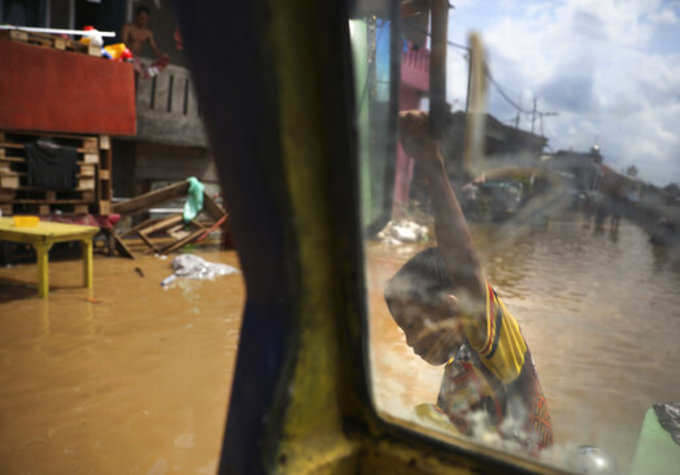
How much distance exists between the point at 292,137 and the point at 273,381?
12.0 inches

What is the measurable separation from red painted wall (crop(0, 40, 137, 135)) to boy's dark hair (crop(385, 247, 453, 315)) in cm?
589

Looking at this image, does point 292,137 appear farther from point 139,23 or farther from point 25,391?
point 139,23

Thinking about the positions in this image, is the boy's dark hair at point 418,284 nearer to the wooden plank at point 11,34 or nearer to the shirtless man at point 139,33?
the wooden plank at point 11,34

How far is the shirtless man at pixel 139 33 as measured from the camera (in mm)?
7559

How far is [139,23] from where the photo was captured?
25.2 feet

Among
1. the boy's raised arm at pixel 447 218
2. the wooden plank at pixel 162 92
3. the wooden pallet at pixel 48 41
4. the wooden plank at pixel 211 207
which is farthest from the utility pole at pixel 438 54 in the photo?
the wooden plank at pixel 162 92

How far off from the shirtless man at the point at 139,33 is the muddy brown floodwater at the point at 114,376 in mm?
4621

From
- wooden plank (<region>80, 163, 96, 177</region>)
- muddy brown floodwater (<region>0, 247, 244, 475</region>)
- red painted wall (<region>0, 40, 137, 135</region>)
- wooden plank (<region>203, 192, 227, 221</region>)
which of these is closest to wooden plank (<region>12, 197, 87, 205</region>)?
wooden plank (<region>80, 163, 96, 177</region>)

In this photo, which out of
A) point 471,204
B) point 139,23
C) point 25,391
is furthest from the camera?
point 139,23

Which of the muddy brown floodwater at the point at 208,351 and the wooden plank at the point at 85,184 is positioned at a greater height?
the wooden plank at the point at 85,184

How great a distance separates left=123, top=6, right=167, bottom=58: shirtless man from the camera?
756 centimetres

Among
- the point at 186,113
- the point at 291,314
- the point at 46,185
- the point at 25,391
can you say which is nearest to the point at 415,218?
the point at 291,314

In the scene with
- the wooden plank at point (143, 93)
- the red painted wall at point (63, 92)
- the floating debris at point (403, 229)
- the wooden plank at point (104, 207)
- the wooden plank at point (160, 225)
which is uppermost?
the wooden plank at point (143, 93)

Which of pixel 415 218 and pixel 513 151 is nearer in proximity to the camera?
pixel 513 151
